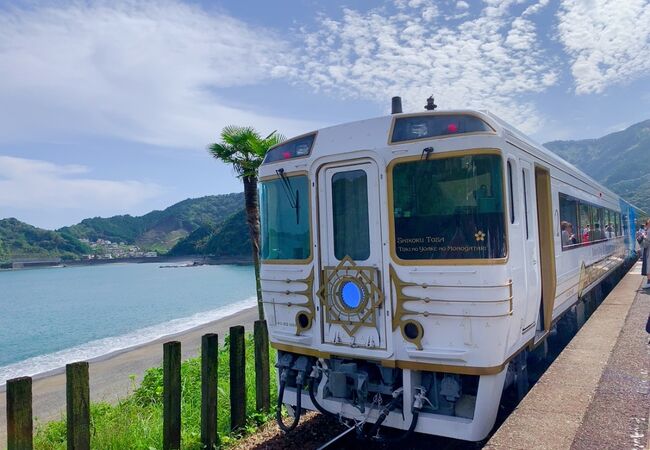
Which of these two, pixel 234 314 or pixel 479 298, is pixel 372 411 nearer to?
pixel 479 298

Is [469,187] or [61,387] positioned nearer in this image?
[469,187]

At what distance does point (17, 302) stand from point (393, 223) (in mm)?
64515

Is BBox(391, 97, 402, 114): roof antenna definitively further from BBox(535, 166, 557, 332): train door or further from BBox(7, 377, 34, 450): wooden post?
BBox(7, 377, 34, 450): wooden post

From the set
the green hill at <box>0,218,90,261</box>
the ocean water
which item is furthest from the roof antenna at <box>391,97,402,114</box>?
the green hill at <box>0,218,90,261</box>

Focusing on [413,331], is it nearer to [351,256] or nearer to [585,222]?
[351,256]

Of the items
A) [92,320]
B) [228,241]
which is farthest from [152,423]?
[228,241]

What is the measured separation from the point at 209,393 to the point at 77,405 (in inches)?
50.8

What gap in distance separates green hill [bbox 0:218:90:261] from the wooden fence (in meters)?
156

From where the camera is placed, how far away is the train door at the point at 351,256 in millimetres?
4340

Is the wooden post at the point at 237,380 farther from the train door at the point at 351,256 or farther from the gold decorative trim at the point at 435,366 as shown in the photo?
the train door at the point at 351,256

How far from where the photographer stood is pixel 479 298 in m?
3.84

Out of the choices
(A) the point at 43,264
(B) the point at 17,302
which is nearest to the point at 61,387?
(B) the point at 17,302

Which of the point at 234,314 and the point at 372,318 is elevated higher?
the point at 372,318

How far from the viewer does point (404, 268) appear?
13.7ft
